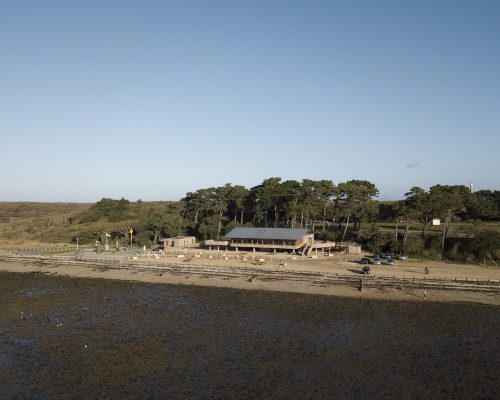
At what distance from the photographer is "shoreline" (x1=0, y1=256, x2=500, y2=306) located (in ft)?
140

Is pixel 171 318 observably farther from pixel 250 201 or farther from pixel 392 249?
pixel 250 201

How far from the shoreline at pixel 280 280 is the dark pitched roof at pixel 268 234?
13058 mm

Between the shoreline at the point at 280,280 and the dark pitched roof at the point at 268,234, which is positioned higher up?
the dark pitched roof at the point at 268,234

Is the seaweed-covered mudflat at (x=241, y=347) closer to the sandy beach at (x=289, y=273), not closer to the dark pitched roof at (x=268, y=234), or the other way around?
the sandy beach at (x=289, y=273)

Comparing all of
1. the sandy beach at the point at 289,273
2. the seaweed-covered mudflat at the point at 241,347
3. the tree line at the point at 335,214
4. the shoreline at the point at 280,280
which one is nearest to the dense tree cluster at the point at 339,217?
the tree line at the point at 335,214

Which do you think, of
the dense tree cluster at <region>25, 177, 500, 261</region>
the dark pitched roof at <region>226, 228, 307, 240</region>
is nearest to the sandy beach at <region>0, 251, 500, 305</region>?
the dark pitched roof at <region>226, 228, 307, 240</region>

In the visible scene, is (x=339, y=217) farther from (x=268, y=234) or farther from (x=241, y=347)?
(x=241, y=347)

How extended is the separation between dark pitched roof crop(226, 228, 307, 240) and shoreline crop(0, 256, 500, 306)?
13058 mm

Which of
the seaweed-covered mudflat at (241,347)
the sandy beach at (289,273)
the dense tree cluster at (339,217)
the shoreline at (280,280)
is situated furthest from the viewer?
the dense tree cluster at (339,217)

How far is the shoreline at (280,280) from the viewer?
4275 cm

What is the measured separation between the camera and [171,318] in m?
35.2

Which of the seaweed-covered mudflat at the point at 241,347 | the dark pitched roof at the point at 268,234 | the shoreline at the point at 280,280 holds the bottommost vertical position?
the seaweed-covered mudflat at the point at 241,347

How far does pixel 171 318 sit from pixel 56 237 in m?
60.0

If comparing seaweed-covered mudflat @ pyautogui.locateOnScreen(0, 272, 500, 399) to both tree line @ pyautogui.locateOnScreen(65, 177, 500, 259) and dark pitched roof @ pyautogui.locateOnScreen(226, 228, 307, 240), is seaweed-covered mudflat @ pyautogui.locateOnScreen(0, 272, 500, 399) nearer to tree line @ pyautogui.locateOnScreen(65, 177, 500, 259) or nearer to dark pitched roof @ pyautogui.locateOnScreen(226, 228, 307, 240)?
dark pitched roof @ pyautogui.locateOnScreen(226, 228, 307, 240)
